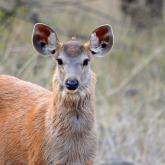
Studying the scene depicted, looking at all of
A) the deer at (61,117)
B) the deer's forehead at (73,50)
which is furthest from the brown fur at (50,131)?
the deer's forehead at (73,50)

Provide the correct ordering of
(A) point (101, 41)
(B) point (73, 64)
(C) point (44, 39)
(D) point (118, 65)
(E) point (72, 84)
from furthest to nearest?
(D) point (118, 65) < (A) point (101, 41) < (C) point (44, 39) < (B) point (73, 64) < (E) point (72, 84)

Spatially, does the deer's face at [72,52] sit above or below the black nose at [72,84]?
above

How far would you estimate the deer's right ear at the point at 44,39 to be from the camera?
4702mm

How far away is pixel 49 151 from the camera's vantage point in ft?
14.5

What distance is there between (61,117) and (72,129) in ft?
0.62

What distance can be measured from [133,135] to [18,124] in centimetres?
309

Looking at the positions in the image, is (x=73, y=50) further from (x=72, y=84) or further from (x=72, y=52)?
(x=72, y=84)

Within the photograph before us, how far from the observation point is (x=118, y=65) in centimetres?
1138

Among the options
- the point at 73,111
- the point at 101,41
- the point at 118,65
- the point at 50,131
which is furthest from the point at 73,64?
the point at 118,65

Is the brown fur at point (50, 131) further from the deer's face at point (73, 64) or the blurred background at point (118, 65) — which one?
the blurred background at point (118, 65)

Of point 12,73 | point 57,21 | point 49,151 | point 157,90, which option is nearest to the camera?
point 49,151

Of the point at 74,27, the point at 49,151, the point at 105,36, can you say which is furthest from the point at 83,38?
the point at 49,151

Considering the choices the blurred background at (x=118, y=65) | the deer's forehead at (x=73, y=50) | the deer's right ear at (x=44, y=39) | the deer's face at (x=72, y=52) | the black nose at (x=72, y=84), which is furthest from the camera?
the blurred background at (x=118, y=65)

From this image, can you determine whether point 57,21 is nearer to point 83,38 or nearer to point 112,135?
point 83,38
